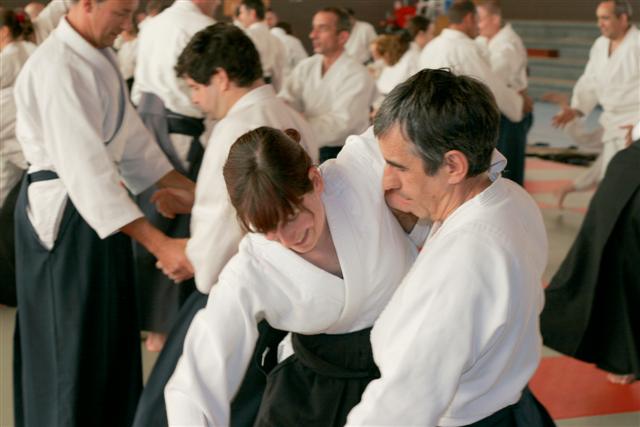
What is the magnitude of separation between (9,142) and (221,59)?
2685 mm

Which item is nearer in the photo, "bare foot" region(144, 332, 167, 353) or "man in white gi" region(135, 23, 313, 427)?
"man in white gi" region(135, 23, 313, 427)

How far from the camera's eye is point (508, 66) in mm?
7367

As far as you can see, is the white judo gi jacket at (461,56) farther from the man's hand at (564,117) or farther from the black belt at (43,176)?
the black belt at (43,176)

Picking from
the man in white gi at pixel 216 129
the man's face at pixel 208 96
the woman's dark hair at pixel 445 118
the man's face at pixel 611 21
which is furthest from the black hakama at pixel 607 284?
the man's face at pixel 611 21

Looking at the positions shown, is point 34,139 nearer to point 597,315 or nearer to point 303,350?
point 303,350

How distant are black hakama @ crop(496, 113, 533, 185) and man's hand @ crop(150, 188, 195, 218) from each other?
12.9 feet

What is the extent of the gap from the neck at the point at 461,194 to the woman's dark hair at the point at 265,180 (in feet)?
0.96

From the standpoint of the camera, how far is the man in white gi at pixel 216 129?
8.77 ft

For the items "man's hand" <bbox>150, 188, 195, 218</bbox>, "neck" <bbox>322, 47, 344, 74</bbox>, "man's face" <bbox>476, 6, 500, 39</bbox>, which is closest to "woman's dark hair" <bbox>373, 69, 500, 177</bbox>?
"man's hand" <bbox>150, 188, 195, 218</bbox>

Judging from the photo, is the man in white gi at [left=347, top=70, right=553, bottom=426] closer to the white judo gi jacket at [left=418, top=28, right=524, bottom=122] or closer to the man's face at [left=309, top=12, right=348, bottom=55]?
the man's face at [left=309, top=12, right=348, bottom=55]

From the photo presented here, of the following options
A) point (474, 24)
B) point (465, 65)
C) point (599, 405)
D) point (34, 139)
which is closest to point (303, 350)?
point (34, 139)

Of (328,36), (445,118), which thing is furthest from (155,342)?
(445,118)

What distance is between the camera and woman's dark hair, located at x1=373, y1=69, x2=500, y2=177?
1438mm

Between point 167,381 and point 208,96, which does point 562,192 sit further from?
point 167,381
